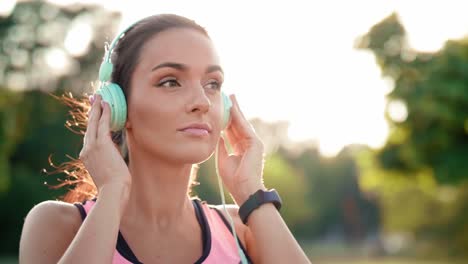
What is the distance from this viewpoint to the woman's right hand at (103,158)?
10.8ft

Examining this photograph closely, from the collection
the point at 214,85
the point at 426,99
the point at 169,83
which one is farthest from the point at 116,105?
the point at 426,99

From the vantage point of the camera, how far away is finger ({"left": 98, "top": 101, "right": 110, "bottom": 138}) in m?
3.38

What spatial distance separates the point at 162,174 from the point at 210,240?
353 mm

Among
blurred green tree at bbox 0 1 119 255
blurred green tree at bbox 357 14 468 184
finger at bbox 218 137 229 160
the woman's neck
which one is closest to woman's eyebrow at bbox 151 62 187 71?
the woman's neck

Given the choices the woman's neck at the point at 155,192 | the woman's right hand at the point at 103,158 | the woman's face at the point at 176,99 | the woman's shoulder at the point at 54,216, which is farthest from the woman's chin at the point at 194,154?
the woman's shoulder at the point at 54,216

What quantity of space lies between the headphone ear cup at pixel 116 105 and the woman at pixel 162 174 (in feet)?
0.09

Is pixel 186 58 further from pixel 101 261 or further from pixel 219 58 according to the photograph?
pixel 101 261

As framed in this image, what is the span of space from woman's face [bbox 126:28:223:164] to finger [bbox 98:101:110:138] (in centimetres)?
11

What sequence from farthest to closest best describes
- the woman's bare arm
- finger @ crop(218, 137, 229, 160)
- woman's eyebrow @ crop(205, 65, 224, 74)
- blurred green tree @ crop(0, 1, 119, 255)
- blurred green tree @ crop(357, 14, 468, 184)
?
blurred green tree @ crop(0, 1, 119, 255)
blurred green tree @ crop(357, 14, 468, 184)
finger @ crop(218, 137, 229, 160)
woman's eyebrow @ crop(205, 65, 224, 74)
the woman's bare arm

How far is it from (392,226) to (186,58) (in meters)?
51.3

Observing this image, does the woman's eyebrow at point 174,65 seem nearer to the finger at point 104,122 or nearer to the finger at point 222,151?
the finger at point 104,122

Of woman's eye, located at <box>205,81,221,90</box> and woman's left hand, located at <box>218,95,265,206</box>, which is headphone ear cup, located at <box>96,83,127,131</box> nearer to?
woman's eye, located at <box>205,81,221,90</box>

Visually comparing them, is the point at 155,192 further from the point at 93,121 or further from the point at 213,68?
the point at 213,68

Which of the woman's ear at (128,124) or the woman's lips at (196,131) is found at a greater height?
the woman's ear at (128,124)
